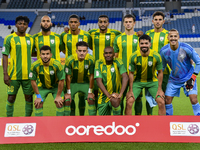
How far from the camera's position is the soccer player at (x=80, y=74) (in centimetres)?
454

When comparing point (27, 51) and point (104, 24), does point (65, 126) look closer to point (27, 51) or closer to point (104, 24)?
point (27, 51)

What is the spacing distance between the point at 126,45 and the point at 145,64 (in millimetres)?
674

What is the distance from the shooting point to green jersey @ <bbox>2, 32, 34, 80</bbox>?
190 inches

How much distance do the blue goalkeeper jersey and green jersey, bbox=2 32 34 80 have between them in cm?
241

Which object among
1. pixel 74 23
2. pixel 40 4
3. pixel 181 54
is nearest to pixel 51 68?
pixel 74 23

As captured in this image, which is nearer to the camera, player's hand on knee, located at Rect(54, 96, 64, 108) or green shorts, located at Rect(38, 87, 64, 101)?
player's hand on knee, located at Rect(54, 96, 64, 108)

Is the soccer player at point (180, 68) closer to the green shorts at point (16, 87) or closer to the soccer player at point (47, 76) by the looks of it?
the soccer player at point (47, 76)

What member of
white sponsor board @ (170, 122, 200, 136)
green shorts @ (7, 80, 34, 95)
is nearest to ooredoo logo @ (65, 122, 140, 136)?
white sponsor board @ (170, 122, 200, 136)

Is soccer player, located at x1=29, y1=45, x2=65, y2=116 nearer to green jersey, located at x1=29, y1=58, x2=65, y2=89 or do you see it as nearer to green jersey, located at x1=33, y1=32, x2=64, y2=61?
green jersey, located at x1=29, y1=58, x2=65, y2=89

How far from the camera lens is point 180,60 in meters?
4.55

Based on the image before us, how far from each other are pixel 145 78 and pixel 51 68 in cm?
160

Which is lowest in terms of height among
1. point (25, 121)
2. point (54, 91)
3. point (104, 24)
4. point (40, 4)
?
point (25, 121)

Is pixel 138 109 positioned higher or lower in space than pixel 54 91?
lower

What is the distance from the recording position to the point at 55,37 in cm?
500
